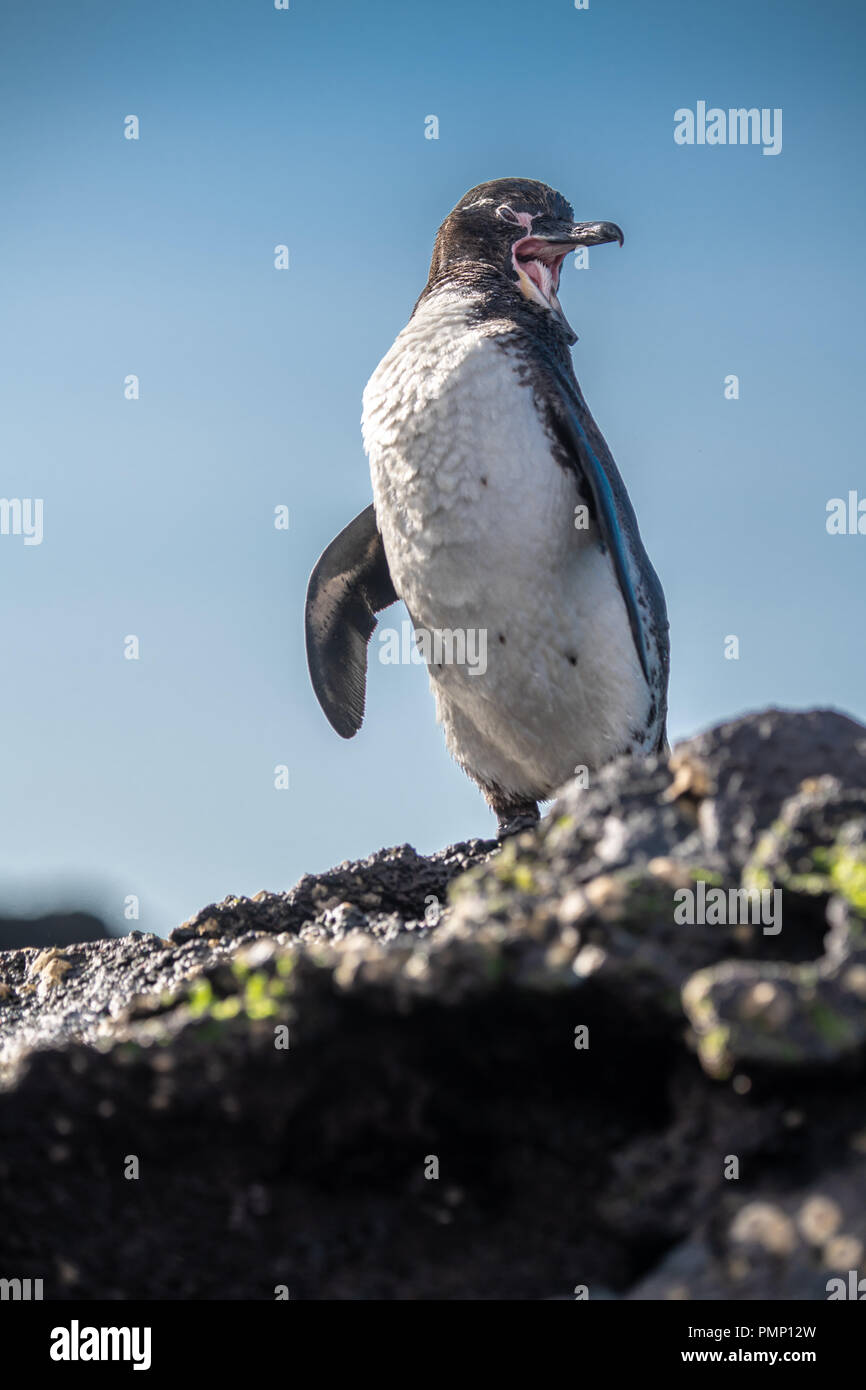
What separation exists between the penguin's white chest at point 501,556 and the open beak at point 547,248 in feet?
2.49

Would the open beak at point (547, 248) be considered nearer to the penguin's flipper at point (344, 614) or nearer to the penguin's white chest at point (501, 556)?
the penguin's white chest at point (501, 556)

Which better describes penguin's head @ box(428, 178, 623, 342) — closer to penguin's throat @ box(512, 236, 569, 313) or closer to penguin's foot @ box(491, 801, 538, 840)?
penguin's throat @ box(512, 236, 569, 313)

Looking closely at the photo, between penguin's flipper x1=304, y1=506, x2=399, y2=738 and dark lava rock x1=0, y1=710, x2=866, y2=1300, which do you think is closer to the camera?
dark lava rock x1=0, y1=710, x2=866, y2=1300

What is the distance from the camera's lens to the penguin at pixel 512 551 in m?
5.07

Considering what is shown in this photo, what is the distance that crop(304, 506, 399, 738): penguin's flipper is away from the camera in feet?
22.5

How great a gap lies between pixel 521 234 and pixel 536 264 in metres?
0.16

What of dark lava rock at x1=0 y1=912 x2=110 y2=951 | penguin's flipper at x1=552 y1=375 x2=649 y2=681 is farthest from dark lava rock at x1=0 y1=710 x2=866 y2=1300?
dark lava rock at x1=0 y1=912 x2=110 y2=951

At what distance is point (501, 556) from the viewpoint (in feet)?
16.7

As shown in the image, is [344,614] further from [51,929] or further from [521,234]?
[51,929]

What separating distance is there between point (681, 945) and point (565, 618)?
3268 mm

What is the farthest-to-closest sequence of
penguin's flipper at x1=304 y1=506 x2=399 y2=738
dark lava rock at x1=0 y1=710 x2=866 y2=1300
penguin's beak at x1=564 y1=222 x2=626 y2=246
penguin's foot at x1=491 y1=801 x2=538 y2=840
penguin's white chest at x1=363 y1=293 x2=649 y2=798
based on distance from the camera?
penguin's flipper at x1=304 y1=506 x2=399 y2=738, penguin's beak at x1=564 y1=222 x2=626 y2=246, penguin's foot at x1=491 y1=801 x2=538 y2=840, penguin's white chest at x1=363 y1=293 x2=649 y2=798, dark lava rock at x1=0 y1=710 x2=866 y2=1300
